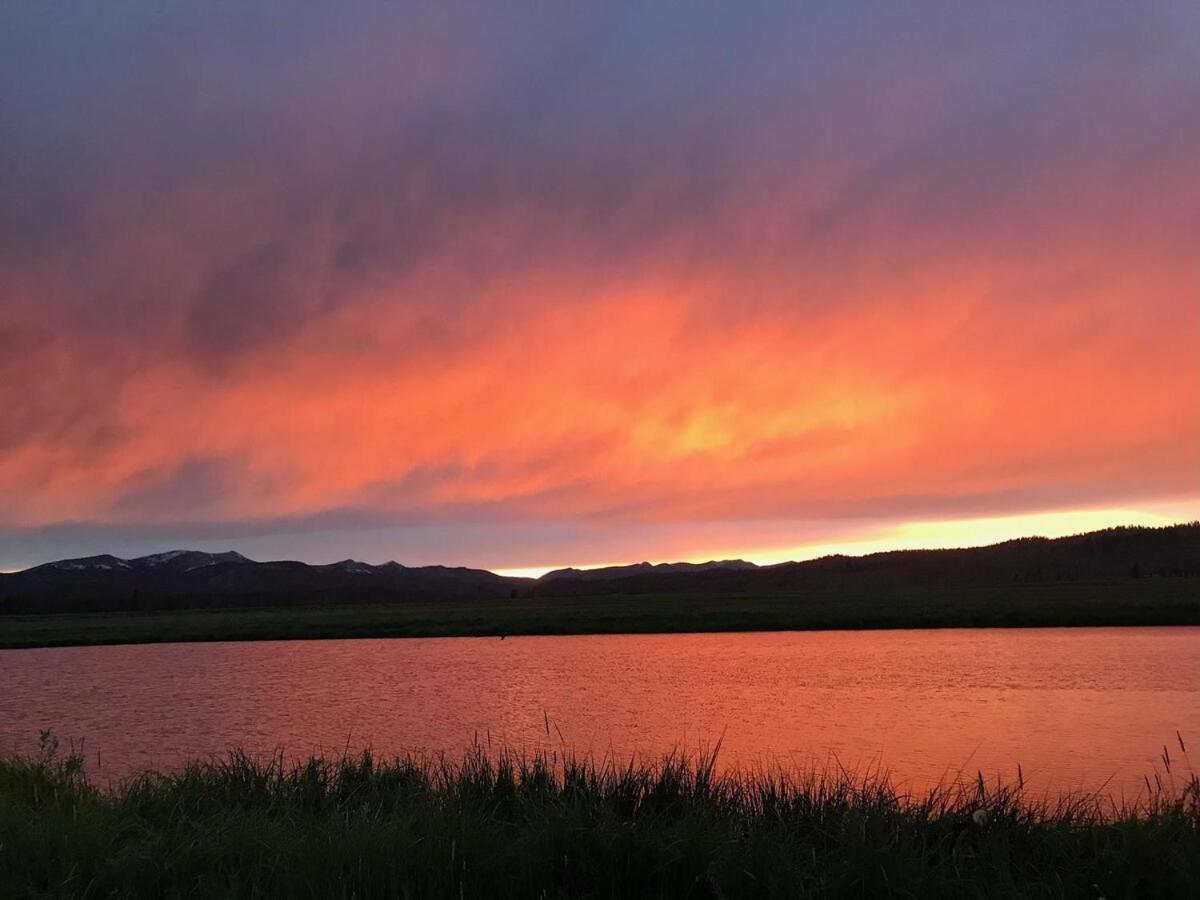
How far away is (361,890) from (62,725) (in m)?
21.6

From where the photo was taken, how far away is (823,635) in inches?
1927

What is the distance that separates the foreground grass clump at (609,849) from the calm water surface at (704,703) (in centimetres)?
540

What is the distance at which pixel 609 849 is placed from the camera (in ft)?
24.8

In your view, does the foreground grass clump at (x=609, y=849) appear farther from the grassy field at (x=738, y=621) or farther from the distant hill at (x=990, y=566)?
the distant hill at (x=990, y=566)

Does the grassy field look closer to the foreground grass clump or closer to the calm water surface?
the calm water surface

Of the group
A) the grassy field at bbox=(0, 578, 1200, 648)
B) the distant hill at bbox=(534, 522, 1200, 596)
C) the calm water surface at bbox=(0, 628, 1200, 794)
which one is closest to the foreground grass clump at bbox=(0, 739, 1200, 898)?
the calm water surface at bbox=(0, 628, 1200, 794)

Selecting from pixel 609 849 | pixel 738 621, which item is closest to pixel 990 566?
pixel 738 621

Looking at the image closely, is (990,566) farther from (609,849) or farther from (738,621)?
(609,849)

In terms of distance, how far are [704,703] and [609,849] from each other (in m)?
16.4

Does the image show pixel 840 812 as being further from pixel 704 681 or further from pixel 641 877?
pixel 704 681

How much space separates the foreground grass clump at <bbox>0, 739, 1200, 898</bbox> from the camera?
6.88 metres

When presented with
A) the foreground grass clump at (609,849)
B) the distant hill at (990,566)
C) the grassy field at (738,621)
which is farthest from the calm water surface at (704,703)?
the distant hill at (990,566)

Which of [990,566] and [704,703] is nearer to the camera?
[704,703]

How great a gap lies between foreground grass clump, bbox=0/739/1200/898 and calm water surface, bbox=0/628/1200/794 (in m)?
5.40
